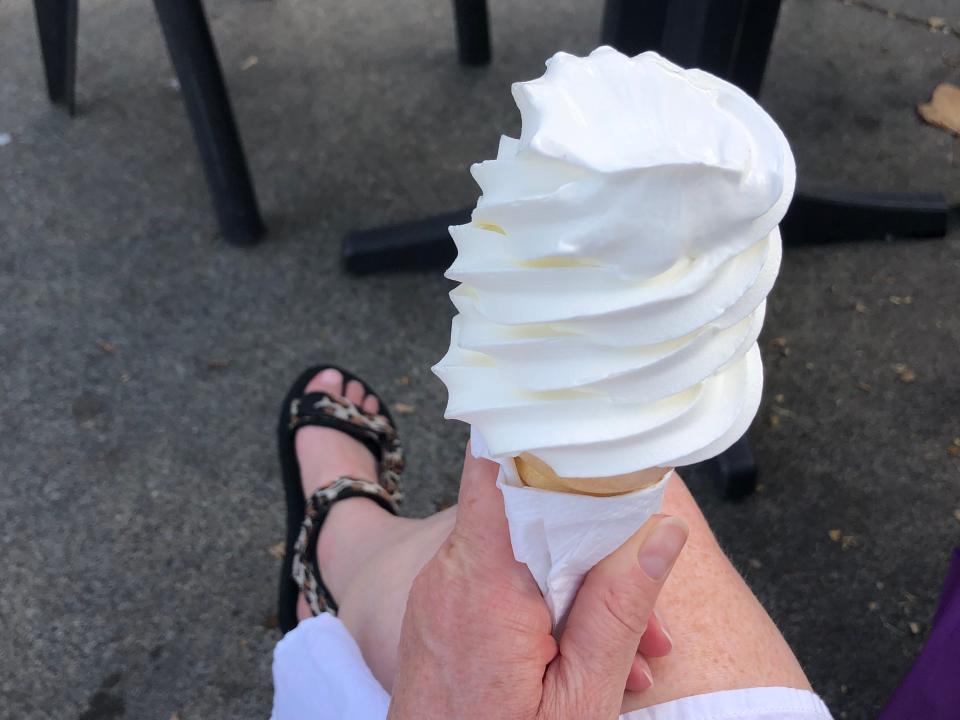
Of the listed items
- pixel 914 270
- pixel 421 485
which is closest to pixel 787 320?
pixel 914 270

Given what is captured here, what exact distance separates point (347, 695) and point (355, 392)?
24.2 inches

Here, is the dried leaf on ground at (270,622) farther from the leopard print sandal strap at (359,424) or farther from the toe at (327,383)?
the toe at (327,383)

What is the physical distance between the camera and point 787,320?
1491 mm

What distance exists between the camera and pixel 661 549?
25.0 inches

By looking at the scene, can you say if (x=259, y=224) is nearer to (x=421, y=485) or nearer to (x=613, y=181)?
(x=421, y=485)

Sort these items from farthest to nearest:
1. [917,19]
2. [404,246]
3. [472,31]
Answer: [917,19] < [472,31] < [404,246]

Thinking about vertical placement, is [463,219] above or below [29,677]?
above

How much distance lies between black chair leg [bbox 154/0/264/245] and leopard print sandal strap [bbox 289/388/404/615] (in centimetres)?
49

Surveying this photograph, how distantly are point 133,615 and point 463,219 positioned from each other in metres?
0.85

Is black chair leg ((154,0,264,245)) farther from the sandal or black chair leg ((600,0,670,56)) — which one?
black chair leg ((600,0,670,56))

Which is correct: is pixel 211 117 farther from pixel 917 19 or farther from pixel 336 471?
pixel 917 19

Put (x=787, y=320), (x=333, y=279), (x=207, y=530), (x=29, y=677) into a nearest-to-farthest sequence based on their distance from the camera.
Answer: (x=29, y=677)
(x=207, y=530)
(x=787, y=320)
(x=333, y=279)

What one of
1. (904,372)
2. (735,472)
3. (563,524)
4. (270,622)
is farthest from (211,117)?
(904,372)

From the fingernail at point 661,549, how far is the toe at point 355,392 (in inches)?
29.8
